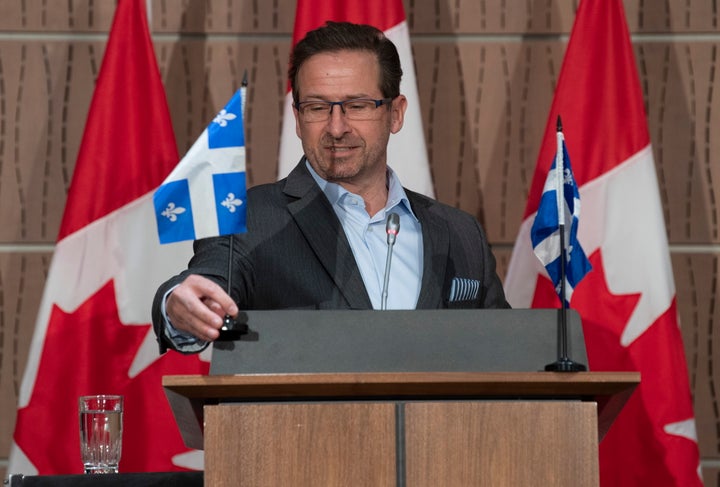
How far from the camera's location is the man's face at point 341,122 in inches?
91.9

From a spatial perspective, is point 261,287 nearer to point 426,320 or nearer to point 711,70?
point 426,320

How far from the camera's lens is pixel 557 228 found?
6.55ft

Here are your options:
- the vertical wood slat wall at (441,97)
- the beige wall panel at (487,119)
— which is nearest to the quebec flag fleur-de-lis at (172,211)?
the vertical wood slat wall at (441,97)

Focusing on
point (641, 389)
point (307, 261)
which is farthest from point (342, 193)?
point (641, 389)

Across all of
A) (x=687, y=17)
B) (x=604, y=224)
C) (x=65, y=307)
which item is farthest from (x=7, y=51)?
(x=687, y=17)

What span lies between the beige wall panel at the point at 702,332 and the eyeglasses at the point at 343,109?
1.70 meters

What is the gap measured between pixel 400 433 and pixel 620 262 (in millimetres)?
1851

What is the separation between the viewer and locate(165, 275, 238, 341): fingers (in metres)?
1.56

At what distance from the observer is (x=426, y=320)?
1.61m

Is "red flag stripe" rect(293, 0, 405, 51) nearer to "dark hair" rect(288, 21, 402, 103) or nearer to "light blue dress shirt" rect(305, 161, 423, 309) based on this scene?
"dark hair" rect(288, 21, 402, 103)

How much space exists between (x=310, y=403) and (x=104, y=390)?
71.4 inches

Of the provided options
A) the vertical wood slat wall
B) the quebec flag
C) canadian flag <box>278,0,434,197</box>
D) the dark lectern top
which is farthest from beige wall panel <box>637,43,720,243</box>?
the quebec flag

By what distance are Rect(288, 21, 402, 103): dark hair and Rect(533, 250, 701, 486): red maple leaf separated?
3.47 ft

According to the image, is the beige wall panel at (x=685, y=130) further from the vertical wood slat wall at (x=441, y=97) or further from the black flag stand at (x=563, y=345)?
the black flag stand at (x=563, y=345)
